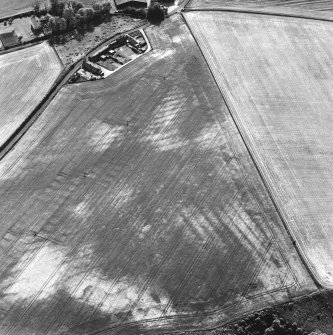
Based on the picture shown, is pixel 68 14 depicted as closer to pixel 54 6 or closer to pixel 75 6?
pixel 75 6

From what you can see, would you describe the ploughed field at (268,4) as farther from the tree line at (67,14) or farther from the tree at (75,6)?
the tree at (75,6)

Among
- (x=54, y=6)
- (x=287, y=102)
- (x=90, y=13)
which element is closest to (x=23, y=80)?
(x=90, y=13)

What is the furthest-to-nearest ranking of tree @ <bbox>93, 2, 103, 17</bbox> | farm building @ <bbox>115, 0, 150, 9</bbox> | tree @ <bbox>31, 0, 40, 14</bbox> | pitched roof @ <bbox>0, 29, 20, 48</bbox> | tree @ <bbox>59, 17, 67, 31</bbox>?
farm building @ <bbox>115, 0, 150, 9</bbox>, tree @ <bbox>31, 0, 40, 14</bbox>, tree @ <bbox>93, 2, 103, 17</bbox>, tree @ <bbox>59, 17, 67, 31</bbox>, pitched roof @ <bbox>0, 29, 20, 48</bbox>

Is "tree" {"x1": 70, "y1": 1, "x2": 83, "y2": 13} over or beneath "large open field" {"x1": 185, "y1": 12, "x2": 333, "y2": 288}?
over

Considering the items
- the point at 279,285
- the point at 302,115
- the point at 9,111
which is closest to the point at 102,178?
the point at 9,111

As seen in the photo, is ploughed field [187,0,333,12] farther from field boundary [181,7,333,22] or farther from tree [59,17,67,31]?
tree [59,17,67,31]

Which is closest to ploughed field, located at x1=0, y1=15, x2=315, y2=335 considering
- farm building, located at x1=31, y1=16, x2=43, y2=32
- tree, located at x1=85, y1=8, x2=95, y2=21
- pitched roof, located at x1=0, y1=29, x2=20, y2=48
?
pitched roof, located at x1=0, y1=29, x2=20, y2=48

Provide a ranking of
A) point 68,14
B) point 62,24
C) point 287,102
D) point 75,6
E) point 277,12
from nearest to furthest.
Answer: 1. point 287,102
2. point 62,24
3. point 68,14
4. point 75,6
5. point 277,12
